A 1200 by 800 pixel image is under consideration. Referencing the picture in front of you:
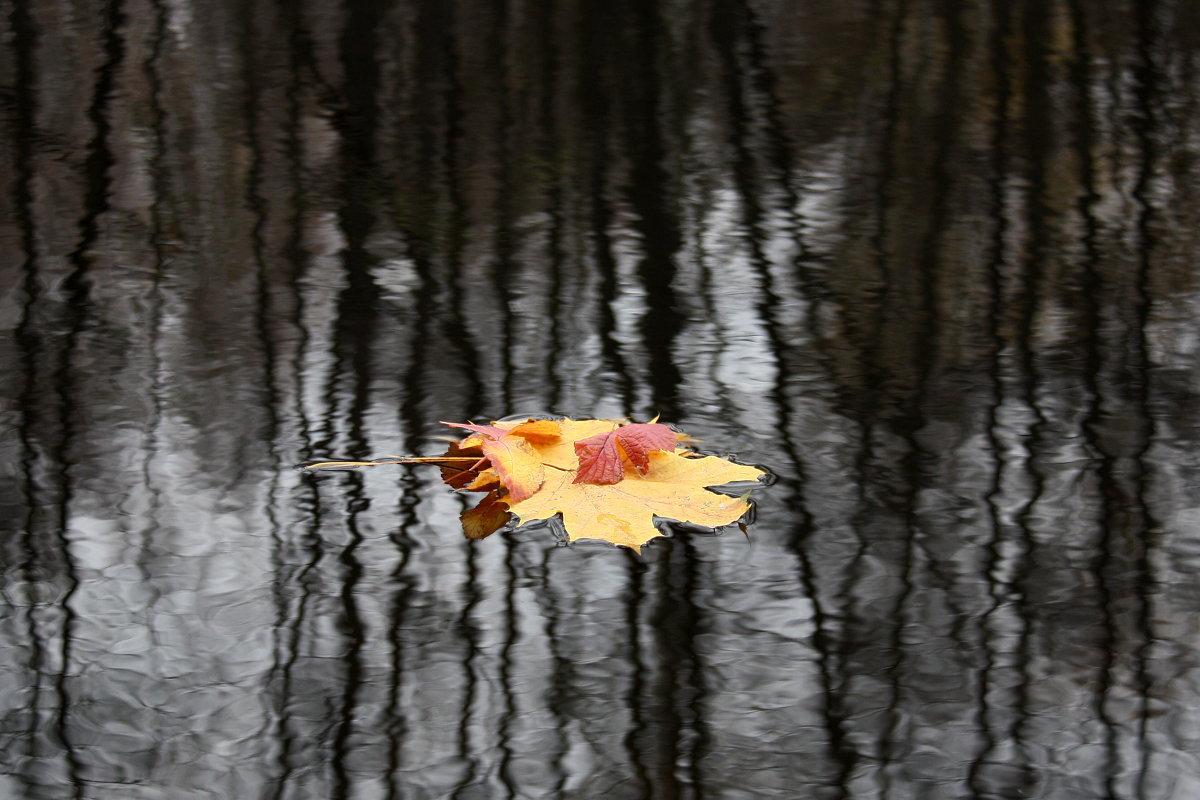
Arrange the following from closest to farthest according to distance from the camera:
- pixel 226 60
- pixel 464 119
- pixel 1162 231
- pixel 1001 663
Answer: pixel 1001 663, pixel 1162 231, pixel 464 119, pixel 226 60

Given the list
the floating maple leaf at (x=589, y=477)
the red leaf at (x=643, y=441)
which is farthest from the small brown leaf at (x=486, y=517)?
the red leaf at (x=643, y=441)

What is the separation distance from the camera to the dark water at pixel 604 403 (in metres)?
1.11

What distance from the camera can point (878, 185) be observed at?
2.49 meters

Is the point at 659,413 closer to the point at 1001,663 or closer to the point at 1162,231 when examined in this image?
the point at 1001,663

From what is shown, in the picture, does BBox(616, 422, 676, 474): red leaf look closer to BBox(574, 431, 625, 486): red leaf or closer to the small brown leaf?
BBox(574, 431, 625, 486): red leaf

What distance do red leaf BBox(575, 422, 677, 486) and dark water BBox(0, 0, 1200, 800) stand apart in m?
0.10

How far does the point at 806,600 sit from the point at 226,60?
256 centimetres

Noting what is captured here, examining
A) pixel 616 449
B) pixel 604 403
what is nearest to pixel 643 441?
pixel 616 449

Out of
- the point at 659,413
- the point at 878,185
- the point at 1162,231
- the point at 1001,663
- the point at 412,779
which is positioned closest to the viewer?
the point at 412,779

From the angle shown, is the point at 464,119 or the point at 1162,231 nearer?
the point at 1162,231

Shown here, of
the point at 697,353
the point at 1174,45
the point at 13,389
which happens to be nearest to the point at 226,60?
the point at 13,389

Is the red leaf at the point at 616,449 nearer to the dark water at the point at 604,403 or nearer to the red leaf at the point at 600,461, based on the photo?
the red leaf at the point at 600,461

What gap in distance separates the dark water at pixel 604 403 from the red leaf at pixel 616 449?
0.10 m

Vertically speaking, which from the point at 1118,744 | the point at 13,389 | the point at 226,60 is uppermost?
the point at 226,60
